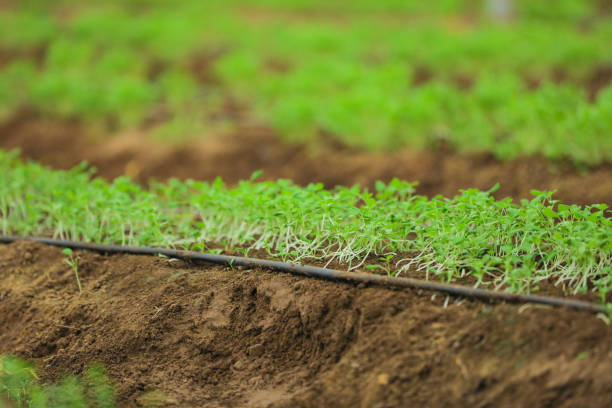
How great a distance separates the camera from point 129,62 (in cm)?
916

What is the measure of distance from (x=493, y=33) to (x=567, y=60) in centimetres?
179

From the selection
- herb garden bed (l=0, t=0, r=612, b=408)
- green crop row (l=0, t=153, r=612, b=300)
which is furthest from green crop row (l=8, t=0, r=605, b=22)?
green crop row (l=0, t=153, r=612, b=300)

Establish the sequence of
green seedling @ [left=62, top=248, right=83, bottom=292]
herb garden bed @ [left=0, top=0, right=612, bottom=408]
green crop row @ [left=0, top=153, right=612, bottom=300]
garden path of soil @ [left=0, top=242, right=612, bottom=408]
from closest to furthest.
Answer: garden path of soil @ [left=0, top=242, right=612, bottom=408], herb garden bed @ [left=0, top=0, right=612, bottom=408], green crop row @ [left=0, top=153, right=612, bottom=300], green seedling @ [left=62, top=248, right=83, bottom=292]

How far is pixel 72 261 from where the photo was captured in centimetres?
373

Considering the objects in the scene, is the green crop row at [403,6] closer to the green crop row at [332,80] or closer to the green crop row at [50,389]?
the green crop row at [332,80]

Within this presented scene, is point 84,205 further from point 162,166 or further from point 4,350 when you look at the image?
point 162,166

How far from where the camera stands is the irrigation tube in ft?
8.86

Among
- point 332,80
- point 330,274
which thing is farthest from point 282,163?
point 330,274

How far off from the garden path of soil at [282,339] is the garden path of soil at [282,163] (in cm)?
199

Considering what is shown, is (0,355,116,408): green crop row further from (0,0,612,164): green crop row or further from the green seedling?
(0,0,612,164): green crop row

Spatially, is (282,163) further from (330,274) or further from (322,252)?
(330,274)

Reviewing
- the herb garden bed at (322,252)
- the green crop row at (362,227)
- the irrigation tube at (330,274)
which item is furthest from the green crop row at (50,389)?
the green crop row at (362,227)

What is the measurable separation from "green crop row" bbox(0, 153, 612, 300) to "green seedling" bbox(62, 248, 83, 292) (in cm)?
16

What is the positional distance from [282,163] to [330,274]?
11.4 ft
